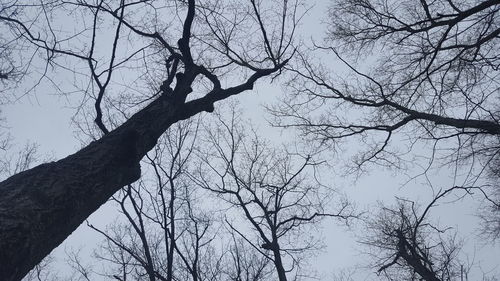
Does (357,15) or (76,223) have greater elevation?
(357,15)

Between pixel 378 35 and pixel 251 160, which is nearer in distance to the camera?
pixel 378 35

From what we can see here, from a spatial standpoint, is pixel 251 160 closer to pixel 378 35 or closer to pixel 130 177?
pixel 378 35

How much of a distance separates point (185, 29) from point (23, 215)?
109 inches

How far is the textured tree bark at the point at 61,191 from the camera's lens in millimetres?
2029

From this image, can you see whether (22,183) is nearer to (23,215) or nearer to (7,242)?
(23,215)

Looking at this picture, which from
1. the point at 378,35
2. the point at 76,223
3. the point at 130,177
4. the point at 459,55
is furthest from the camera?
the point at 378,35

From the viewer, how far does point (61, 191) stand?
2.49 m

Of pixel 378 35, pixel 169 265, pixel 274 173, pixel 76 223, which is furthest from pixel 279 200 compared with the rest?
Answer: pixel 76 223

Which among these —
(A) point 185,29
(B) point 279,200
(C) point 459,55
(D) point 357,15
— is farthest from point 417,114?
(A) point 185,29

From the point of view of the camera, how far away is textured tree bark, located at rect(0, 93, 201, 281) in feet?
6.66

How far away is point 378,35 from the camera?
6816 mm

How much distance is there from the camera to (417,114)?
6.83 m

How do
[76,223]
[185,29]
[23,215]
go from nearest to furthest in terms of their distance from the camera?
[23,215] → [76,223] → [185,29]

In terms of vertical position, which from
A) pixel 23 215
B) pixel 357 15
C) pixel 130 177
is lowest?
pixel 23 215
